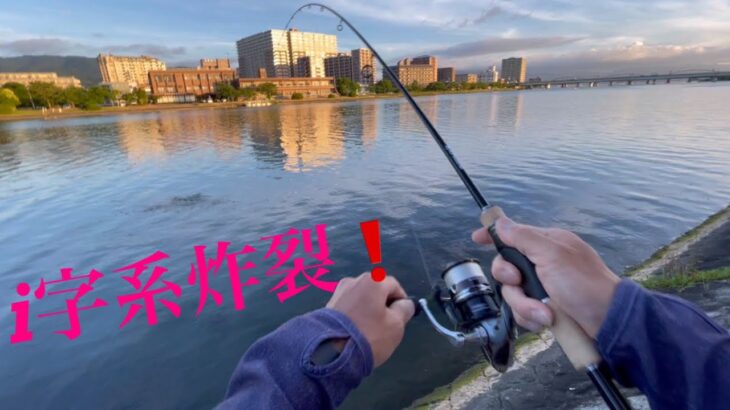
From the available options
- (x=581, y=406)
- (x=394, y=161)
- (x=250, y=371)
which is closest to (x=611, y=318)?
(x=250, y=371)

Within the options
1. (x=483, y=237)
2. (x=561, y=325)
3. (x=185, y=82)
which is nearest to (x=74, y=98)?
(x=185, y=82)

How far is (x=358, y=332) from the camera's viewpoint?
1.26 metres

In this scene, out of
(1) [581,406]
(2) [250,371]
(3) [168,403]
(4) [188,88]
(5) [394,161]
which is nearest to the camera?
(2) [250,371]

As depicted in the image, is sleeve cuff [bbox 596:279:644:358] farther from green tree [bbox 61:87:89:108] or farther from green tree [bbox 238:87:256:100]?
green tree [bbox 238:87:256:100]

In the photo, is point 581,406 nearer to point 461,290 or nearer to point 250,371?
point 461,290

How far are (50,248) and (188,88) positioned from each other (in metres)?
153

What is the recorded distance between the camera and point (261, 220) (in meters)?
11.0

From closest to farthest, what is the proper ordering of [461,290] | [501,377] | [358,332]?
[358,332], [461,290], [501,377]

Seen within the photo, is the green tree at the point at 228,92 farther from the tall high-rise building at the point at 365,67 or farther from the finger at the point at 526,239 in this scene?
the finger at the point at 526,239

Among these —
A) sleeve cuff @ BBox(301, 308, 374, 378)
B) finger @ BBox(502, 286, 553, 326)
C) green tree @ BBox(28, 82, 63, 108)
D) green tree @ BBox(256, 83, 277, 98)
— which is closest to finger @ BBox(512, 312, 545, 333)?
finger @ BBox(502, 286, 553, 326)

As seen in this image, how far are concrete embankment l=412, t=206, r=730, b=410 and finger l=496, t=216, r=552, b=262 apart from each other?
9.33ft

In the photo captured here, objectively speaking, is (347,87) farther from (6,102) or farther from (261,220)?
(261,220)

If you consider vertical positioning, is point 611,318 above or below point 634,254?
above

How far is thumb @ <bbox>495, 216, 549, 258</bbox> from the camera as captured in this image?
1612 mm
